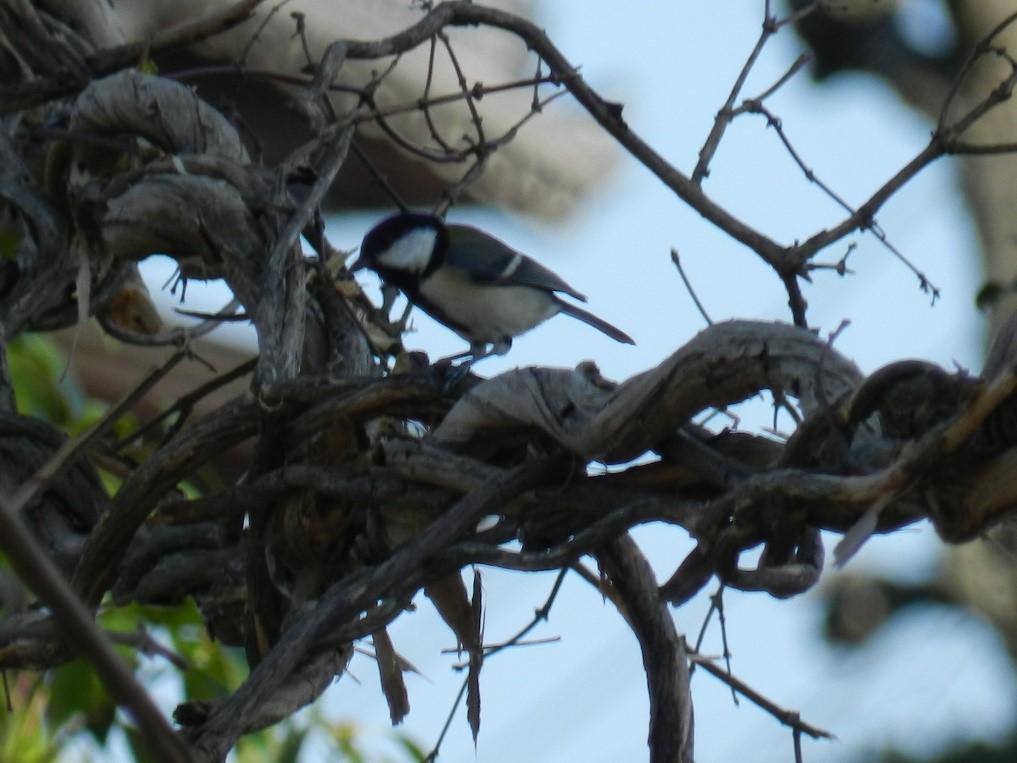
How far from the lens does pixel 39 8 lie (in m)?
1.94

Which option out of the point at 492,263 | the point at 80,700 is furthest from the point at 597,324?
the point at 80,700

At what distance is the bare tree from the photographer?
892 mm

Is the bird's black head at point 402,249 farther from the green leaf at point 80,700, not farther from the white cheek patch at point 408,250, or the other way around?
the green leaf at point 80,700

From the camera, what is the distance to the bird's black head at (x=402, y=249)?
2.31 m

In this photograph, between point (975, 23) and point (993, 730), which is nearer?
point (993, 730)

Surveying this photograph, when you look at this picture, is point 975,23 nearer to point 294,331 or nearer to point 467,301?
point 467,301

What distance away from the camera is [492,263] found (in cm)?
248

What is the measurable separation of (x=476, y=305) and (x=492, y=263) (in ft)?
0.26

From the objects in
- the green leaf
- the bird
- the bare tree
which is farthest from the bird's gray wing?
the green leaf

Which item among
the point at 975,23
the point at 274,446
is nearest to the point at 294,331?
the point at 274,446

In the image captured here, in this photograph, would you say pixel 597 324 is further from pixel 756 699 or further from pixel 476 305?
pixel 756 699

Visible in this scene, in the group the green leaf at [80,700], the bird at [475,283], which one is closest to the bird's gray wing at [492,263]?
the bird at [475,283]

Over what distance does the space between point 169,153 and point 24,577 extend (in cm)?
130

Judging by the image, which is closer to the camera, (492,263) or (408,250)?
(408,250)
